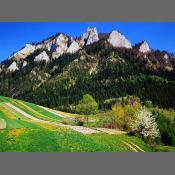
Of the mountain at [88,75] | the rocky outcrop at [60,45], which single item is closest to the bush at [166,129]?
the mountain at [88,75]

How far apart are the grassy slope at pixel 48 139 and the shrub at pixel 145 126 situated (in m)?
0.54

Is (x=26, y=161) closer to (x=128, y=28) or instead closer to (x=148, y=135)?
(x=148, y=135)

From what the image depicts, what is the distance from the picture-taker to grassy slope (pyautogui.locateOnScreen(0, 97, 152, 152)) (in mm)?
23578

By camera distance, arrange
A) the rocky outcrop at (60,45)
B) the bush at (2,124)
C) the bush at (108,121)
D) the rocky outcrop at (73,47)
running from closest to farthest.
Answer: the bush at (2,124)
the bush at (108,121)
the rocky outcrop at (60,45)
the rocky outcrop at (73,47)

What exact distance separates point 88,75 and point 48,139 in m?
9.13

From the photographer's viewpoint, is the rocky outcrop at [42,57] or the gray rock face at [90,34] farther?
the rocky outcrop at [42,57]

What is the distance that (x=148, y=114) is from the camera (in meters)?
25.4

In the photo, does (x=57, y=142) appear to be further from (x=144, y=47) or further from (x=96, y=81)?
(x=144, y=47)

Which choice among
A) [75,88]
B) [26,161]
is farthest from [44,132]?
[75,88]

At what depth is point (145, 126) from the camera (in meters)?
25.4

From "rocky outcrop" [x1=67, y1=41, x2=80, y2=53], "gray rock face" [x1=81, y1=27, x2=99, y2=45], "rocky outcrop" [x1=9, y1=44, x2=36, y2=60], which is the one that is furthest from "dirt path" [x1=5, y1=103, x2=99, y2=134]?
"rocky outcrop" [x1=67, y1=41, x2=80, y2=53]

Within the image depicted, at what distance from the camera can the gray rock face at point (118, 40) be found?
27.4m

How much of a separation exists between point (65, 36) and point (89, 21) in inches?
123

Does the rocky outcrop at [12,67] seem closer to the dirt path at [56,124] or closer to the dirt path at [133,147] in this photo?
the dirt path at [56,124]
